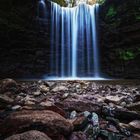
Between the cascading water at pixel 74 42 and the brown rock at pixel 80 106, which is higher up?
the cascading water at pixel 74 42

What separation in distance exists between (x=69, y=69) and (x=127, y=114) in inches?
458

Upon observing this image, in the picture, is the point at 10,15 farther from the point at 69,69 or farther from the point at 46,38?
the point at 69,69

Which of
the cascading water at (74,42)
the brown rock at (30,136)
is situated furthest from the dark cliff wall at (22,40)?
the brown rock at (30,136)

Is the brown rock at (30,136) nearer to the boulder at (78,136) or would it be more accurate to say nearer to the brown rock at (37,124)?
the brown rock at (37,124)

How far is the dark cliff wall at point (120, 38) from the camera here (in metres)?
13.1

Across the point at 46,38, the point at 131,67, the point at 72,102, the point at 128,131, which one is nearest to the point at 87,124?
the point at 128,131

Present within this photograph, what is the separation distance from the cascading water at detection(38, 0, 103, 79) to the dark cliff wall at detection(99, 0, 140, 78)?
70cm

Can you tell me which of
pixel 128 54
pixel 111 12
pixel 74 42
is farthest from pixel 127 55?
pixel 74 42

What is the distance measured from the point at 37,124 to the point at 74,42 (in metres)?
13.0

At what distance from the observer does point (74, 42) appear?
48.7ft

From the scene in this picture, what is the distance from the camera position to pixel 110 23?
14.6m

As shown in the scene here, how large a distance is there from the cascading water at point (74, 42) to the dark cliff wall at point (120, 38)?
696 millimetres

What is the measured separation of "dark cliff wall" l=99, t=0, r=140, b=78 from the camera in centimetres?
1308

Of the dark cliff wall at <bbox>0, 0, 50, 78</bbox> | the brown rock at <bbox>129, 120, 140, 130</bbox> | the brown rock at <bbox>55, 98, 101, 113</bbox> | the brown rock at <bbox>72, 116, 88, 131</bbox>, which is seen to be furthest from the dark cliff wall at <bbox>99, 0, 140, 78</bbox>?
the brown rock at <bbox>72, 116, 88, 131</bbox>
